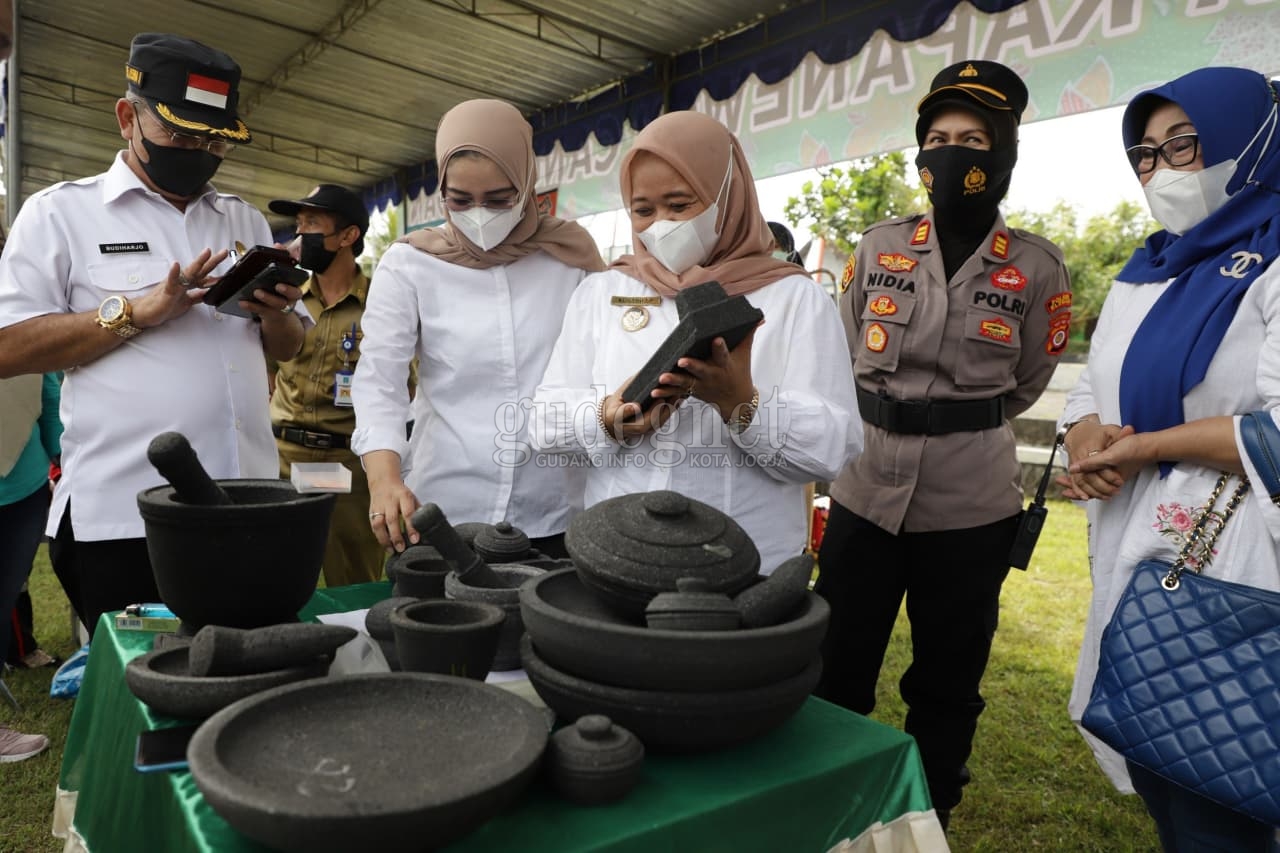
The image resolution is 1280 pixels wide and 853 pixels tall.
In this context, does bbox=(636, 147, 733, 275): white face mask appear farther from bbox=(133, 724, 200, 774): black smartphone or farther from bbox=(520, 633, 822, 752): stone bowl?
bbox=(133, 724, 200, 774): black smartphone

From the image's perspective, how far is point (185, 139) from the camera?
2.05 m

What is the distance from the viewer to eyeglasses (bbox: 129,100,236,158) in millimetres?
2006

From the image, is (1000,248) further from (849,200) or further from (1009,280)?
(849,200)

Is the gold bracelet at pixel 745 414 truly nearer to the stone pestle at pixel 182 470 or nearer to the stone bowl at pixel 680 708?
the stone bowl at pixel 680 708

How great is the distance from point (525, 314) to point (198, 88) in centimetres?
96

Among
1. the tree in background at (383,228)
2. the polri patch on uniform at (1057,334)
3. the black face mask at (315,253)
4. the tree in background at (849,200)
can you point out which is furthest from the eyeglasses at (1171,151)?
the tree in background at (849,200)

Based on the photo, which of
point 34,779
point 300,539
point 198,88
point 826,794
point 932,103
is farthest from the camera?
point 34,779

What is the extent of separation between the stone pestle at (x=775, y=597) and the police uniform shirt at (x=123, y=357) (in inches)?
60.9

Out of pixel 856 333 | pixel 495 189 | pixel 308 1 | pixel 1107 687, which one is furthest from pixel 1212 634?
pixel 308 1

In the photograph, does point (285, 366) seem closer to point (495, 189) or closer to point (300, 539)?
point (495, 189)

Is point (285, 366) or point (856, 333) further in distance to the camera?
point (285, 366)

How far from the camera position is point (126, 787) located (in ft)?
3.84

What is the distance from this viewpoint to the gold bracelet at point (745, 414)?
1.56 metres

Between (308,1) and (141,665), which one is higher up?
(308,1)
